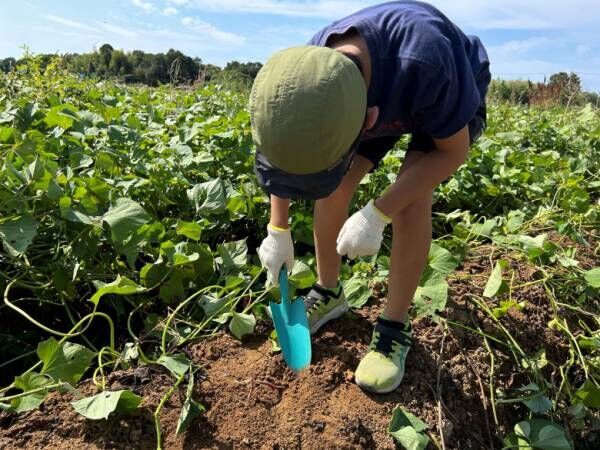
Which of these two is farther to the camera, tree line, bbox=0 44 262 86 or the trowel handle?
tree line, bbox=0 44 262 86

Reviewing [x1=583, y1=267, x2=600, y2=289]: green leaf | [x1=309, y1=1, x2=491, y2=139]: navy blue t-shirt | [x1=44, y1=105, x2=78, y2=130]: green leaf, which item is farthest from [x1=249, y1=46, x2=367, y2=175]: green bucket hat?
[x1=44, y1=105, x2=78, y2=130]: green leaf

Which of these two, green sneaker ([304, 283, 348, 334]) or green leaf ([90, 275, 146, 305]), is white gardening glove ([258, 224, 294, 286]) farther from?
green leaf ([90, 275, 146, 305])

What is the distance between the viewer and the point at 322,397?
135 centimetres

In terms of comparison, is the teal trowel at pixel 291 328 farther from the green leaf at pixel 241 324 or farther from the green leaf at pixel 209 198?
the green leaf at pixel 209 198

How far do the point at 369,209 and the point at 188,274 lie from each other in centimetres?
61

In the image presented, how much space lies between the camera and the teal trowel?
135 centimetres

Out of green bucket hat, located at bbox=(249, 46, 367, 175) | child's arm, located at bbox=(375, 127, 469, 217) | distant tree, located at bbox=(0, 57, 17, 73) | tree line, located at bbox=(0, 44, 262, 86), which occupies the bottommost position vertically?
tree line, located at bbox=(0, 44, 262, 86)

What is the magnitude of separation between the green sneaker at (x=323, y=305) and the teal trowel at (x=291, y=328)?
10 cm

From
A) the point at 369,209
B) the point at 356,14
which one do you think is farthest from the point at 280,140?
the point at 356,14

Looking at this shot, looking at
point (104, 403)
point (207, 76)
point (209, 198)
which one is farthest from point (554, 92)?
point (104, 403)

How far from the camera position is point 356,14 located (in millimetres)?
1288

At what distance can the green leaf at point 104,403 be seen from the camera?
3.65ft

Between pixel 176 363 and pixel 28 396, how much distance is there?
0.32m

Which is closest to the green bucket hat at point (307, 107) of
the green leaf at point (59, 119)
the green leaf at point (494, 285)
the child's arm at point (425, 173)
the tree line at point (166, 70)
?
the child's arm at point (425, 173)
